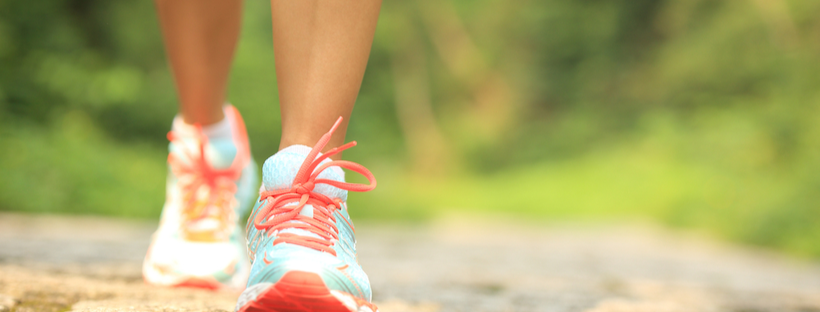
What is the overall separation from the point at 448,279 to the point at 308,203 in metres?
1.10

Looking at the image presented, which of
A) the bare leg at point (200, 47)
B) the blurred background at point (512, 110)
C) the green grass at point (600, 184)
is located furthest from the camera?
the blurred background at point (512, 110)

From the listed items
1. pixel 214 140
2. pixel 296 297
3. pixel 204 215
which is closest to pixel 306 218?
pixel 296 297

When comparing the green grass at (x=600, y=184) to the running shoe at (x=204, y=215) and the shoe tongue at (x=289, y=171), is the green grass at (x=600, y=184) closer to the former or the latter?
the running shoe at (x=204, y=215)

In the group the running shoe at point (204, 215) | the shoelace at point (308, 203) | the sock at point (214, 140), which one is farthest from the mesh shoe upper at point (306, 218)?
the sock at point (214, 140)

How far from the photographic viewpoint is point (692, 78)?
11.6m

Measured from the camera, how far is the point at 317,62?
974mm

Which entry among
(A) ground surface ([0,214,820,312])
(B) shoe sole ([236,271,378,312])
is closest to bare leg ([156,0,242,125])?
(A) ground surface ([0,214,820,312])

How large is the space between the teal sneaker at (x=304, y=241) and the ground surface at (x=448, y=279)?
21 centimetres

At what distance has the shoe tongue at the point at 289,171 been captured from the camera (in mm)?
947

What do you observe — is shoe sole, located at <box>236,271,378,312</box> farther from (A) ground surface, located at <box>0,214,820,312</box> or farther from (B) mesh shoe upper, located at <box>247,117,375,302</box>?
(A) ground surface, located at <box>0,214,820,312</box>

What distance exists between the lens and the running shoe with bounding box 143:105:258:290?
1.32 meters

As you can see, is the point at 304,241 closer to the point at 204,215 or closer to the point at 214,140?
the point at 204,215

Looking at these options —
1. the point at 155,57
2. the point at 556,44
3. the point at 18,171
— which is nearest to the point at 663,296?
the point at 18,171

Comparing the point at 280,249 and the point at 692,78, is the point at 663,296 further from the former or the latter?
the point at 692,78
